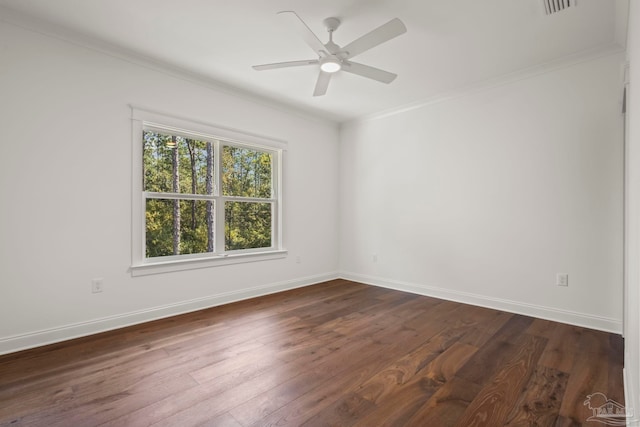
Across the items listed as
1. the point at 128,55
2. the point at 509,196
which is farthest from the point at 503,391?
the point at 128,55

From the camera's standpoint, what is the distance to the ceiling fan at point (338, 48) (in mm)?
2129

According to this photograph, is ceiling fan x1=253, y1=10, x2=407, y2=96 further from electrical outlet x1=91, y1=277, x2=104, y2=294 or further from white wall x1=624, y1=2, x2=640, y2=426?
electrical outlet x1=91, y1=277, x2=104, y2=294

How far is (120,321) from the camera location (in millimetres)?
2971

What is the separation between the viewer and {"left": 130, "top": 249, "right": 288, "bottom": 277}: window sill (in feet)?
10.3

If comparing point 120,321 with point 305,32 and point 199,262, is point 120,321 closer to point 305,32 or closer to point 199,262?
point 199,262

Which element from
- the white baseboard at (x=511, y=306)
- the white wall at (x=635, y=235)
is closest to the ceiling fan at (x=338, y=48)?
the white wall at (x=635, y=235)

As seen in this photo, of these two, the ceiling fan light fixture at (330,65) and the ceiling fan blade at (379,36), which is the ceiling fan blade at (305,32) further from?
the ceiling fan blade at (379,36)

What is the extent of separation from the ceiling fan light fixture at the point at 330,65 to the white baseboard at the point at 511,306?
9.94ft

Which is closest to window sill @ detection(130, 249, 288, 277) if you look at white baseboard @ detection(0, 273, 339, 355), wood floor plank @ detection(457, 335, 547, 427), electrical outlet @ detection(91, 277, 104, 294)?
electrical outlet @ detection(91, 277, 104, 294)

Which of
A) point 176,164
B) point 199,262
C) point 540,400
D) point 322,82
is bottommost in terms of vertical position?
point 540,400

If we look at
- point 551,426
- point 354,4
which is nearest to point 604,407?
point 551,426

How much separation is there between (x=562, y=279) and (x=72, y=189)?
4.78 metres

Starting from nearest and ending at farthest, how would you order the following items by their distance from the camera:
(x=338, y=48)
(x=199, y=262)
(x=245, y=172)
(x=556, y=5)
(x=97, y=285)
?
1. (x=556, y=5)
2. (x=338, y=48)
3. (x=97, y=285)
4. (x=199, y=262)
5. (x=245, y=172)

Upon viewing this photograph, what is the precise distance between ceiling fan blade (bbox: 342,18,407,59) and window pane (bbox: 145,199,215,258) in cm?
244
